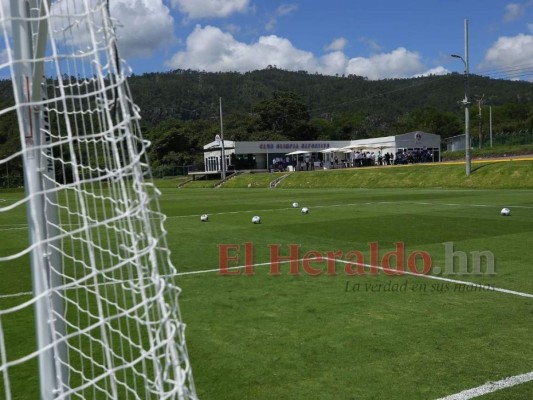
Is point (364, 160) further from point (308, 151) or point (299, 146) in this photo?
point (299, 146)

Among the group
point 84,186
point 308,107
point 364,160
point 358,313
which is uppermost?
point 308,107

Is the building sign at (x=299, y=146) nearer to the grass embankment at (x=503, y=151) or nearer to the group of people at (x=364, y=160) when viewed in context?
the group of people at (x=364, y=160)

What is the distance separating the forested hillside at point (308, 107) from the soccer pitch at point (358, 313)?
47.1 metres

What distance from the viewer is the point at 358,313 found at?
6074 millimetres

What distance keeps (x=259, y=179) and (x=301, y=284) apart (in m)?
40.9

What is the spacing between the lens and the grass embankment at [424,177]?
29695 millimetres

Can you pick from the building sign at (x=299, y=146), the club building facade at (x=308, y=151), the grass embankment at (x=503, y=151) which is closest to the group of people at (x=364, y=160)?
the club building facade at (x=308, y=151)

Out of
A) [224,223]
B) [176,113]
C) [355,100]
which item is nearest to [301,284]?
[224,223]

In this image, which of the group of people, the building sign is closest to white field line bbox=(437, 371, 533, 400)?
the group of people

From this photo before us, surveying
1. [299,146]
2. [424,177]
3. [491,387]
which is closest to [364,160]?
[299,146]

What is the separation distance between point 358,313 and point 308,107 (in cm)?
12146

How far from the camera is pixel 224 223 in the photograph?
15.6 meters

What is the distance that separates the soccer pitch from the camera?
424 centimetres

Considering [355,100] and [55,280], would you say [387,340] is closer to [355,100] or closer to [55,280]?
[55,280]
